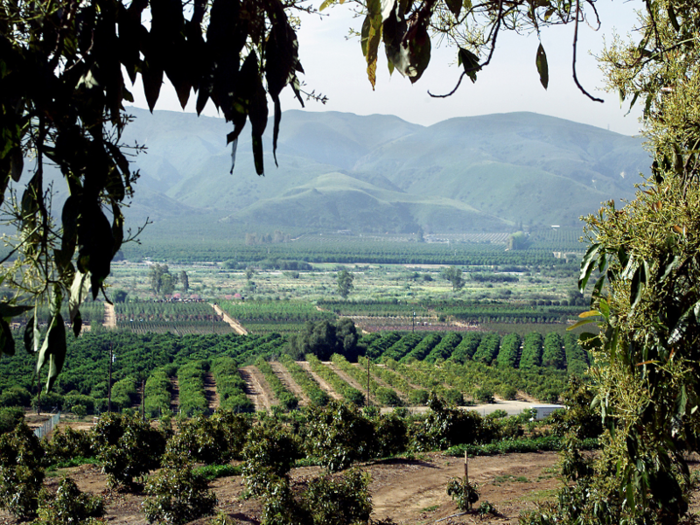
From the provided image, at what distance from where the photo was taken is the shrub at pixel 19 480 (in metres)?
10.2

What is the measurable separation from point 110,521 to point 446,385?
24.1 m

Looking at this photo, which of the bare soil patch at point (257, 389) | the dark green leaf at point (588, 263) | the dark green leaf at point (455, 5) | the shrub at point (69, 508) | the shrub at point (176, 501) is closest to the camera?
the dark green leaf at point (455, 5)

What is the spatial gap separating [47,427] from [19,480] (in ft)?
43.9

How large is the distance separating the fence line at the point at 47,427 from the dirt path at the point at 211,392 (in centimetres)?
609

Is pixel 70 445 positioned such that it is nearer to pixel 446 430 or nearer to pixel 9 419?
pixel 9 419

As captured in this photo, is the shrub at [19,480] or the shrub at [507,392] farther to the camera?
the shrub at [507,392]

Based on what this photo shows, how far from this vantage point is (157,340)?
48500 millimetres

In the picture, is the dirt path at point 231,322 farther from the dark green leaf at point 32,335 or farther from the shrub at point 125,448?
the dark green leaf at point 32,335

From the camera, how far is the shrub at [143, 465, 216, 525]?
28.6 ft

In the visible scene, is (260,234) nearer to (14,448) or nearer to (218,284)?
(218,284)

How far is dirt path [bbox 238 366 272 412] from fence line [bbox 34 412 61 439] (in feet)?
25.7

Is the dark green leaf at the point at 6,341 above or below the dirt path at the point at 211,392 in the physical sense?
above

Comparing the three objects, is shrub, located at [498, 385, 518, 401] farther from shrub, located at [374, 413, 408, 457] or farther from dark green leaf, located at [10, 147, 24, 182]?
dark green leaf, located at [10, 147, 24, 182]

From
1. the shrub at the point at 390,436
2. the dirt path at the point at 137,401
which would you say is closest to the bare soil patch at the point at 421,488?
the shrub at the point at 390,436
